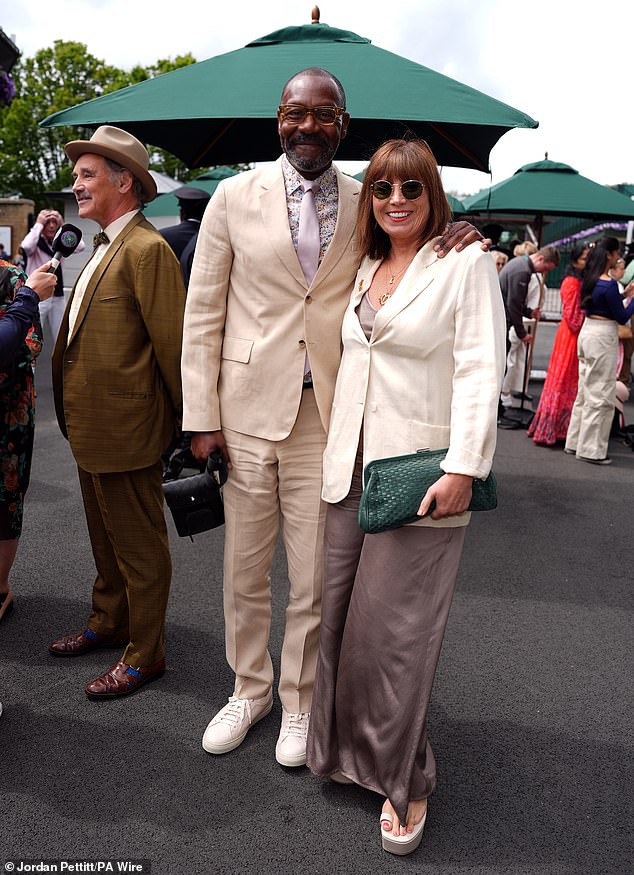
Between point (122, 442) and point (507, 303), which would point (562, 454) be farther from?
point (122, 442)

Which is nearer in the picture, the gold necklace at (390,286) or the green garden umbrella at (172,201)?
the gold necklace at (390,286)

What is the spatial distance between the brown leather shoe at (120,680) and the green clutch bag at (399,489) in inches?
57.8

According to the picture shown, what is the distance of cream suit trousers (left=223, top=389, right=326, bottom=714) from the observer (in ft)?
8.43

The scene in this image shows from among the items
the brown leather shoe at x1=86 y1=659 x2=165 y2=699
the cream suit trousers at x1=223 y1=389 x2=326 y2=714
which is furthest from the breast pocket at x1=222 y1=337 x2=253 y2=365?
the brown leather shoe at x1=86 y1=659 x2=165 y2=699

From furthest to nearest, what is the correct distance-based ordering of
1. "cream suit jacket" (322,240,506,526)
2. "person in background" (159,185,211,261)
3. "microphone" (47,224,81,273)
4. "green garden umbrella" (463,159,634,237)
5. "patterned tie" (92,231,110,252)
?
"green garden umbrella" (463,159,634,237), "person in background" (159,185,211,261), "microphone" (47,224,81,273), "patterned tie" (92,231,110,252), "cream suit jacket" (322,240,506,526)

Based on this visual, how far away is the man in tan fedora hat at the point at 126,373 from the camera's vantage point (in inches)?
111

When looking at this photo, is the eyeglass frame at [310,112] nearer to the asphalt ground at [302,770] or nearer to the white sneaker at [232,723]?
the white sneaker at [232,723]

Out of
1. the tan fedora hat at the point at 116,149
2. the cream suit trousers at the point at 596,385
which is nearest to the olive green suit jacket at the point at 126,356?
the tan fedora hat at the point at 116,149

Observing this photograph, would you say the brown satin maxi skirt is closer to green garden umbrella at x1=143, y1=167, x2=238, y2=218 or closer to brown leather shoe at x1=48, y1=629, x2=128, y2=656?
brown leather shoe at x1=48, y1=629, x2=128, y2=656

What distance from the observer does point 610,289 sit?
22.5 ft

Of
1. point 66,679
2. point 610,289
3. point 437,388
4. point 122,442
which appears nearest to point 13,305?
point 122,442

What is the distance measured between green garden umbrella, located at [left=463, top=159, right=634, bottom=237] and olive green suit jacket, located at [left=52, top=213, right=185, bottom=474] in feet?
22.1

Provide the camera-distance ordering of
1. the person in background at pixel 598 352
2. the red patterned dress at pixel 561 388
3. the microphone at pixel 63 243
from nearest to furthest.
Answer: the microphone at pixel 63 243
the person in background at pixel 598 352
the red patterned dress at pixel 561 388

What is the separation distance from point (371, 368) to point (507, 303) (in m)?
6.51
